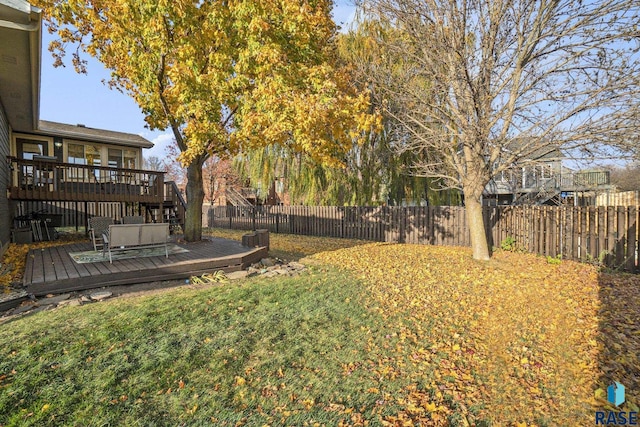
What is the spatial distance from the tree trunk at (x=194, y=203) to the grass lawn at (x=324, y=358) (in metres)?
4.83

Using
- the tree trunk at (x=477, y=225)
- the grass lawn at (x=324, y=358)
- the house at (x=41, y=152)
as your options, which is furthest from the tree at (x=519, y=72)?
the house at (x=41, y=152)

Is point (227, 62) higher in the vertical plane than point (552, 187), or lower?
higher

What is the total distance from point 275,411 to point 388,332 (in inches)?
75.4

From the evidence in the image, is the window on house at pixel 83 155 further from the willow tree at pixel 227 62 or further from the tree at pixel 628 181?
the tree at pixel 628 181

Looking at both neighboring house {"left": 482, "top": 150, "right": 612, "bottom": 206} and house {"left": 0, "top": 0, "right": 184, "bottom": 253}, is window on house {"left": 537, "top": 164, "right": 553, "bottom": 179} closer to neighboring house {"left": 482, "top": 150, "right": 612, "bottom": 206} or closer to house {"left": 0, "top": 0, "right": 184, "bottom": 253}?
house {"left": 0, "top": 0, "right": 184, "bottom": 253}

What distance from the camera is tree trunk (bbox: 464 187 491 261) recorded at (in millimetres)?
8594

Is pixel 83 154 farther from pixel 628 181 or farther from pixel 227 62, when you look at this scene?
pixel 628 181

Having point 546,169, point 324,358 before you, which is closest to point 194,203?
point 324,358

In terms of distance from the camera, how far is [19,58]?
257 inches

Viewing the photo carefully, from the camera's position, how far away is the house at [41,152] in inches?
238

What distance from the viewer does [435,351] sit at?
3490mm

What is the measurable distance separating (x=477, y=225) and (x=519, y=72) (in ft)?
13.4

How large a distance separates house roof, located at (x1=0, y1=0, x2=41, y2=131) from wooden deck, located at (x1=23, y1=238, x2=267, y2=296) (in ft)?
13.9

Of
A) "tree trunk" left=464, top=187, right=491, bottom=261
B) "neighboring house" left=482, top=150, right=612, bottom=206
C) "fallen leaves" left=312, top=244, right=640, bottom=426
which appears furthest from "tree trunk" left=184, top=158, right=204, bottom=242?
"neighboring house" left=482, top=150, right=612, bottom=206
